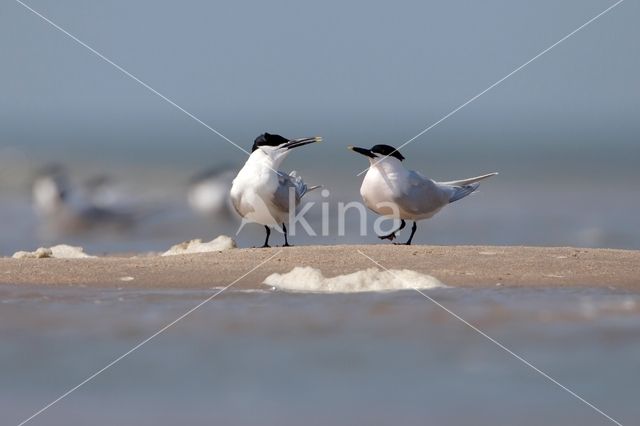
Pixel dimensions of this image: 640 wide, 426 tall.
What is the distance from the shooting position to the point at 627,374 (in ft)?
16.6

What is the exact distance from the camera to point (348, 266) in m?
7.60

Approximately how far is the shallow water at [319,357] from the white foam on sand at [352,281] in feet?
0.47

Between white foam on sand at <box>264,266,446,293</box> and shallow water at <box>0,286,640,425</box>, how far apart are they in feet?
0.47

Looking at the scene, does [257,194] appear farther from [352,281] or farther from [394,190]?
[352,281]

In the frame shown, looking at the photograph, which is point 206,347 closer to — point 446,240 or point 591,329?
point 591,329

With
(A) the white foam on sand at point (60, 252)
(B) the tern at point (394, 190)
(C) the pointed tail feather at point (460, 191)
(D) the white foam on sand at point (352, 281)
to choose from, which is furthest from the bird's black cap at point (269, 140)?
(D) the white foam on sand at point (352, 281)

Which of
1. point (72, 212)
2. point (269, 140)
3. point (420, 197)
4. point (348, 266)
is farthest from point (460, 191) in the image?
point (72, 212)

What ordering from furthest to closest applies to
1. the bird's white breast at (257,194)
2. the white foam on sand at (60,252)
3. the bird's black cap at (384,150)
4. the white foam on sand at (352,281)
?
the bird's black cap at (384,150), the bird's white breast at (257,194), the white foam on sand at (60,252), the white foam on sand at (352,281)

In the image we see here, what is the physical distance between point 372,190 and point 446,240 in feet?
7.89

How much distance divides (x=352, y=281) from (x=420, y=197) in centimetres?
278

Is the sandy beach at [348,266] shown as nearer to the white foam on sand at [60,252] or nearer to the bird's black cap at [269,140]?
the white foam on sand at [60,252]

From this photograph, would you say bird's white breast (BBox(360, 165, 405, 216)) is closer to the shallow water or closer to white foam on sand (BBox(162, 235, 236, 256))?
white foam on sand (BBox(162, 235, 236, 256))

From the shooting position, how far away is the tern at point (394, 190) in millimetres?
9398

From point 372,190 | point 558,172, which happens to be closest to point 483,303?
point 372,190
